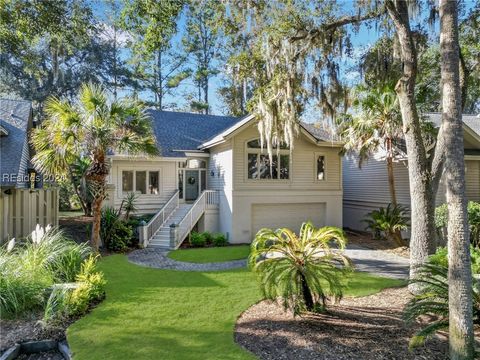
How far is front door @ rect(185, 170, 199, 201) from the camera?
17.2 metres

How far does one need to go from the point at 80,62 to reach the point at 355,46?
26070 mm

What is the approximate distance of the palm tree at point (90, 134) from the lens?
9930 millimetres

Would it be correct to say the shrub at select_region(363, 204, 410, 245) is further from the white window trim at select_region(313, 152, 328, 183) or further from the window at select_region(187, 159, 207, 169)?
the window at select_region(187, 159, 207, 169)

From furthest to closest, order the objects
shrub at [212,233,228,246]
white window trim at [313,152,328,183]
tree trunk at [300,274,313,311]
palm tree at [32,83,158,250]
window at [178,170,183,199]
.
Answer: window at [178,170,183,199], white window trim at [313,152,328,183], shrub at [212,233,228,246], palm tree at [32,83,158,250], tree trunk at [300,274,313,311]

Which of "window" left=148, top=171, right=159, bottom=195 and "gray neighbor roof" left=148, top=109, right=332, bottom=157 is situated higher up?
"gray neighbor roof" left=148, top=109, right=332, bottom=157

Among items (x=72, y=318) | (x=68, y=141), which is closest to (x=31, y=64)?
(x=68, y=141)

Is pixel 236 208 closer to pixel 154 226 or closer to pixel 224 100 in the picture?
pixel 154 226

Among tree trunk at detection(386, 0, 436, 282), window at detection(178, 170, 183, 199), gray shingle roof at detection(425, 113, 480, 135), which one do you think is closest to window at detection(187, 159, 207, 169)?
window at detection(178, 170, 183, 199)

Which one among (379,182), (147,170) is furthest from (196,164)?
(379,182)

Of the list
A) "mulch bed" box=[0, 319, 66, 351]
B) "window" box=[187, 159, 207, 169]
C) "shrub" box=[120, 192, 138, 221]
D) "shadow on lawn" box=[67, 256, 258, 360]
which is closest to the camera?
"shadow on lawn" box=[67, 256, 258, 360]

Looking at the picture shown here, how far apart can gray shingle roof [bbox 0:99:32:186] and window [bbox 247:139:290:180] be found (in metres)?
9.17

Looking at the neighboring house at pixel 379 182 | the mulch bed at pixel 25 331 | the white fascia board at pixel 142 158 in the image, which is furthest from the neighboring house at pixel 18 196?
the neighboring house at pixel 379 182

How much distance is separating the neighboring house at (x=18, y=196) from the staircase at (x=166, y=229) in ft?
12.9

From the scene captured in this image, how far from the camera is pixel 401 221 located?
43.9 ft
